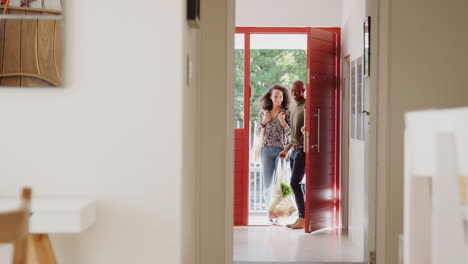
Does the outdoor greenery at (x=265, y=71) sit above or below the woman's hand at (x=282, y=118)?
above

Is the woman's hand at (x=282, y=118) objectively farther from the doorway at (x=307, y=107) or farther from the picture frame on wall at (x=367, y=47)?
the picture frame on wall at (x=367, y=47)

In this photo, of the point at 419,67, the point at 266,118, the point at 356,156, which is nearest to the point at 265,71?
the point at 266,118

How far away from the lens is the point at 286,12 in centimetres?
740

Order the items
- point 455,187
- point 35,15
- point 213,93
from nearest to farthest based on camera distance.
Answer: point 455,187
point 35,15
point 213,93

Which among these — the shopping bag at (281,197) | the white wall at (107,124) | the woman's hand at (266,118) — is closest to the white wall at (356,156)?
the shopping bag at (281,197)

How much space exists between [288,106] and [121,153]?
4.31 m

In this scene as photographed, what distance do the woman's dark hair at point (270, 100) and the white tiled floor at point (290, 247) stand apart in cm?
133

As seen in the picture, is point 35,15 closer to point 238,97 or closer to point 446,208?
point 446,208

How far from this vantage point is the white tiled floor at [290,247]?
5684 mm

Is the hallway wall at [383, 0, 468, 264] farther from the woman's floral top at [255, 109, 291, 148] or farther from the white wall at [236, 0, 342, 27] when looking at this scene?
the woman's floral top at [255, 109, 291, 148]

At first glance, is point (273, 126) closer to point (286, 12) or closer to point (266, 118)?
point (266, 118)

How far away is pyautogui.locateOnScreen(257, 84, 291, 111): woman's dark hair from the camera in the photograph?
24.6 feet

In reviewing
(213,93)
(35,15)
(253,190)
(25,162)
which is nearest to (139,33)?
(35,15)

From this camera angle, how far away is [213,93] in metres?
4.54
